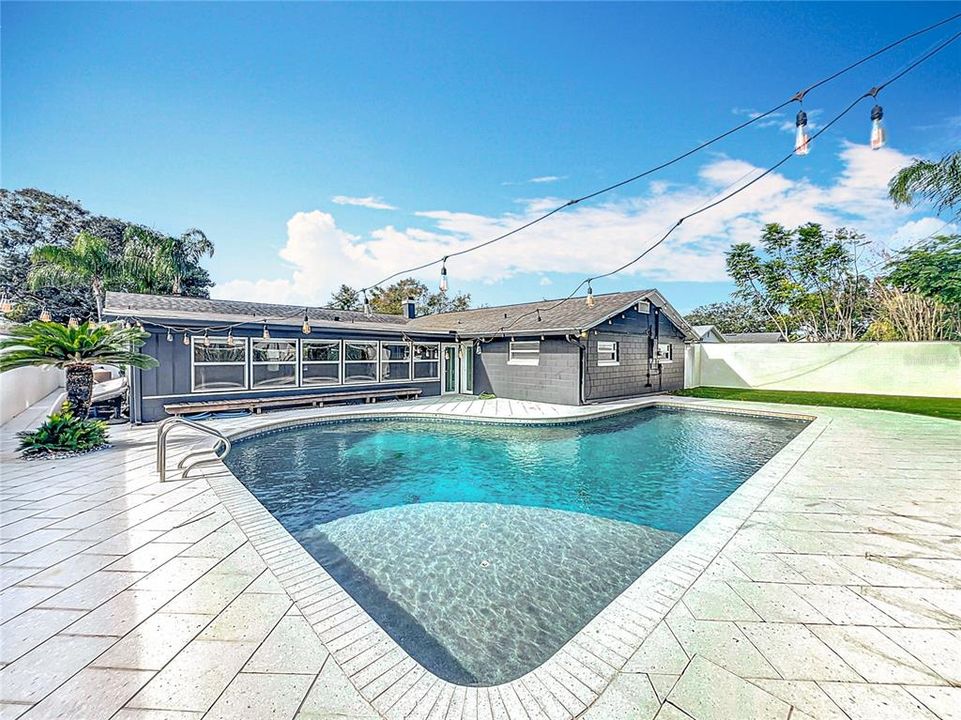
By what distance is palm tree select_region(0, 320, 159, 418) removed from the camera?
21.1 feet

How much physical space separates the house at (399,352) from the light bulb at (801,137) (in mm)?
6654

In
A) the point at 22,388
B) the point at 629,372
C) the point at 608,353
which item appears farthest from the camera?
the point at 629,372

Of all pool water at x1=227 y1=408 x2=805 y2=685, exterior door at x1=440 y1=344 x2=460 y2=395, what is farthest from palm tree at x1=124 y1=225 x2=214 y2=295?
pool water at x1=227 y1=408 x2=805 y2=685

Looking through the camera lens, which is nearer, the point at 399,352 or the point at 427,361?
the point at 399,352

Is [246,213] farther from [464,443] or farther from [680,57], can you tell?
[680,57]

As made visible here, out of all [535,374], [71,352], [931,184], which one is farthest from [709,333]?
[71,352]

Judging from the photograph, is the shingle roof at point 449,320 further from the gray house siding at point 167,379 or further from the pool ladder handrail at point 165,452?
the pool ladder handrail at point 165,452

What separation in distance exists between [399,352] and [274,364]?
161 inches

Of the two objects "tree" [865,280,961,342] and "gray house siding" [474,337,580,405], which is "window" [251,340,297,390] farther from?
"tree" [865,280,961,342]

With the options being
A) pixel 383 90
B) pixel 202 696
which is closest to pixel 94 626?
pixel 202 696

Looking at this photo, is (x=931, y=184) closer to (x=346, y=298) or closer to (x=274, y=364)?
(x=274, y=364)

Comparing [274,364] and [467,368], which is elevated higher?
[274,364]

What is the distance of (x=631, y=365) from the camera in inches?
567

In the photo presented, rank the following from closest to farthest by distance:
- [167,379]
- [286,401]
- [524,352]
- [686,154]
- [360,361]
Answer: [686,154] → [167,379] → [286,401] → [360,361] → [524,352]
